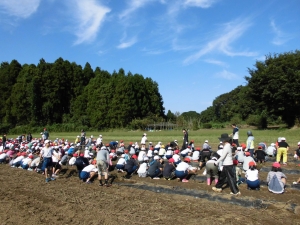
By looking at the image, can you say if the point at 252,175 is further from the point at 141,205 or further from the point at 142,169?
the point at 142,169

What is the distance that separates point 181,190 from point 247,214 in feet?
9.90

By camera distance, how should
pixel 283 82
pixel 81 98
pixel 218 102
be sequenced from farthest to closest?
pixel 218 102, pixel 81 98, pixel 283 82

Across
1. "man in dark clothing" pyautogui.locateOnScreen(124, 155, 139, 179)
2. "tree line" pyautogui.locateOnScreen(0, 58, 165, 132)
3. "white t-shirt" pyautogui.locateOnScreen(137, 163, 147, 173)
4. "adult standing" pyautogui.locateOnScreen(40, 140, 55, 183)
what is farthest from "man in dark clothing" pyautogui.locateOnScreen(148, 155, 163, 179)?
"tree line" pyautogui.locateOnScreen(0, 58, 165, 132)

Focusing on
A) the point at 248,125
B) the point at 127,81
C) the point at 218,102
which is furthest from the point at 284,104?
the point at 218,102

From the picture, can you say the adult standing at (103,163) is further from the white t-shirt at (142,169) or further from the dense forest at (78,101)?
the dense forest at (78,101)

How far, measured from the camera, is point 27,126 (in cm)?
6262

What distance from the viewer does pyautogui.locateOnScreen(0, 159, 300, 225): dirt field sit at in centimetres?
780

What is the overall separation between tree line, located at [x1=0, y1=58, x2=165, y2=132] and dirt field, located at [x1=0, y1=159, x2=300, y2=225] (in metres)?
46.5

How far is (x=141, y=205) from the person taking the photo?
909 cm

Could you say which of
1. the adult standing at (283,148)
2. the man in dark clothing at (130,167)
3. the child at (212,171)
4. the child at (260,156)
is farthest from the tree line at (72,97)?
the child at (212,171)

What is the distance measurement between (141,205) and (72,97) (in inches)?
2526

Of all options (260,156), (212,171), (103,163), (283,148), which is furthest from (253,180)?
(103,163)

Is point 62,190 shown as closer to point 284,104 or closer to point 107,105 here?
point 284,104

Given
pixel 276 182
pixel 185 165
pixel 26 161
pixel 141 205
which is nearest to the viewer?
pixel 141 205
